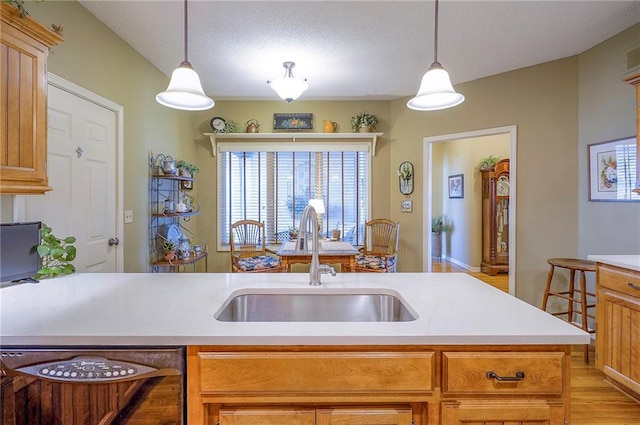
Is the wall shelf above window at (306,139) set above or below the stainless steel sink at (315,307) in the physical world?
above

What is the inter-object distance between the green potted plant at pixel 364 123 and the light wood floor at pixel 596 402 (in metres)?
3.34

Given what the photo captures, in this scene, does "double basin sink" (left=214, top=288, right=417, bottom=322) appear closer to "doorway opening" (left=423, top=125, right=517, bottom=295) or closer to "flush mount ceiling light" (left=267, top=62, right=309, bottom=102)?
"flush mount ceiling light" (left=267, top=62, right=309, bottom=102)

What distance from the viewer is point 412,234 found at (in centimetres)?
439

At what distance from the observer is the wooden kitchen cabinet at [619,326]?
198 cm

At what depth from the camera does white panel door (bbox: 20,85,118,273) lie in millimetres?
2098

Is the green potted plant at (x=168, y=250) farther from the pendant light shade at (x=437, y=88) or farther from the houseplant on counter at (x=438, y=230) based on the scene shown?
the houseplant on counter at (x=438, y=230)

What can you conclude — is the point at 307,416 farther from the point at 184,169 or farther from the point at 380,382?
the point at 184,169

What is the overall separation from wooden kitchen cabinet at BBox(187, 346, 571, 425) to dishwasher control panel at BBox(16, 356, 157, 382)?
6.9 inches

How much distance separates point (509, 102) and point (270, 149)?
3023 mm

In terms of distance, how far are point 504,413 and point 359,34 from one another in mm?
2773

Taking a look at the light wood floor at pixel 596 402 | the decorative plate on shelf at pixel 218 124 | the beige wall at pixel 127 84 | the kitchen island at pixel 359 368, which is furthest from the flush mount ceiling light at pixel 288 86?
the light wood floor at pixel 596 402

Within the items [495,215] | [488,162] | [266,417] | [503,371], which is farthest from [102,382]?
[488,162]

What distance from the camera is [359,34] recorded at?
273 cm

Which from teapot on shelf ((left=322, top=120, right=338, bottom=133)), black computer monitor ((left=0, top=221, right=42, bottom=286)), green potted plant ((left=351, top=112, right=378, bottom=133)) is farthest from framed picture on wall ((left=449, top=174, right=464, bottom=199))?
black computer monitor ((left=0, top=221, right=42, bottom=286))
